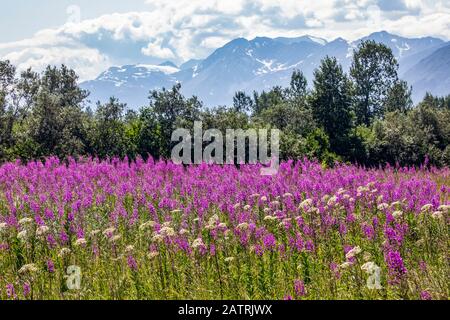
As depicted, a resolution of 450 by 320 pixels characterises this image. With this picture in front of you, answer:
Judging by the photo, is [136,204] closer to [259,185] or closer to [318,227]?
[259,185]

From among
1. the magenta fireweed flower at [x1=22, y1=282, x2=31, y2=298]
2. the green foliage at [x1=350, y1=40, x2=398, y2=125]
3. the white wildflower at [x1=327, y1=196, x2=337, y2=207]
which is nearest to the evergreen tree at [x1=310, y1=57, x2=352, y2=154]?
the green foliage at [x1=350, y1=40, x2=398, y2=125]

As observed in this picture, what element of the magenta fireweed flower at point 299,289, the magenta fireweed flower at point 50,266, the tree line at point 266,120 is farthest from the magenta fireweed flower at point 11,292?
the tree line at point 266,120

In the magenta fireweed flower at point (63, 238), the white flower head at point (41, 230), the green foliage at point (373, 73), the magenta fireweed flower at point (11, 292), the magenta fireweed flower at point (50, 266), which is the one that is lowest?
the magenta fireweed flower at point (11, 292)

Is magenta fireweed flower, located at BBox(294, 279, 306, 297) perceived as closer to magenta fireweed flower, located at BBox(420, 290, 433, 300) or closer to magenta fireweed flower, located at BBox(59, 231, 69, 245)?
magenta fireweed flower, located at BBox(420, 290, 433, 300)

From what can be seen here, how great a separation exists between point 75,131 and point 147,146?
3830mm

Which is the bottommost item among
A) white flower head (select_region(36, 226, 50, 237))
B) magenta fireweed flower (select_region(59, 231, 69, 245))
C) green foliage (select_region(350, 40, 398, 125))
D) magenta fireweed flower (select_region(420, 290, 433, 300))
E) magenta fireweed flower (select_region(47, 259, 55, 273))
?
magenta fireweed flower (select_region(420, 290, 433, 300))

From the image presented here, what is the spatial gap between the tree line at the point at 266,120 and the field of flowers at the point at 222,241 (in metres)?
6.96

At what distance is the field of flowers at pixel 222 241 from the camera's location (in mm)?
7336

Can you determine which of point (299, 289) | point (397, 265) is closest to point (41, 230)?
point (299, 289)

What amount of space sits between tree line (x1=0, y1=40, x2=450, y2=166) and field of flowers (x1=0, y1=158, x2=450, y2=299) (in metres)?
6.96

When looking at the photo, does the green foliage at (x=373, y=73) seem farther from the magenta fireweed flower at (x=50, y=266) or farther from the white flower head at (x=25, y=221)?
the magenta fireweed flower at (x=50, y=266)

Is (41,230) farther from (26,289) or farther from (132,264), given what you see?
(132,264)

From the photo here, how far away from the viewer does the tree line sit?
25.0m

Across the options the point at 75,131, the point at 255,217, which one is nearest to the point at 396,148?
the point at 75,131
